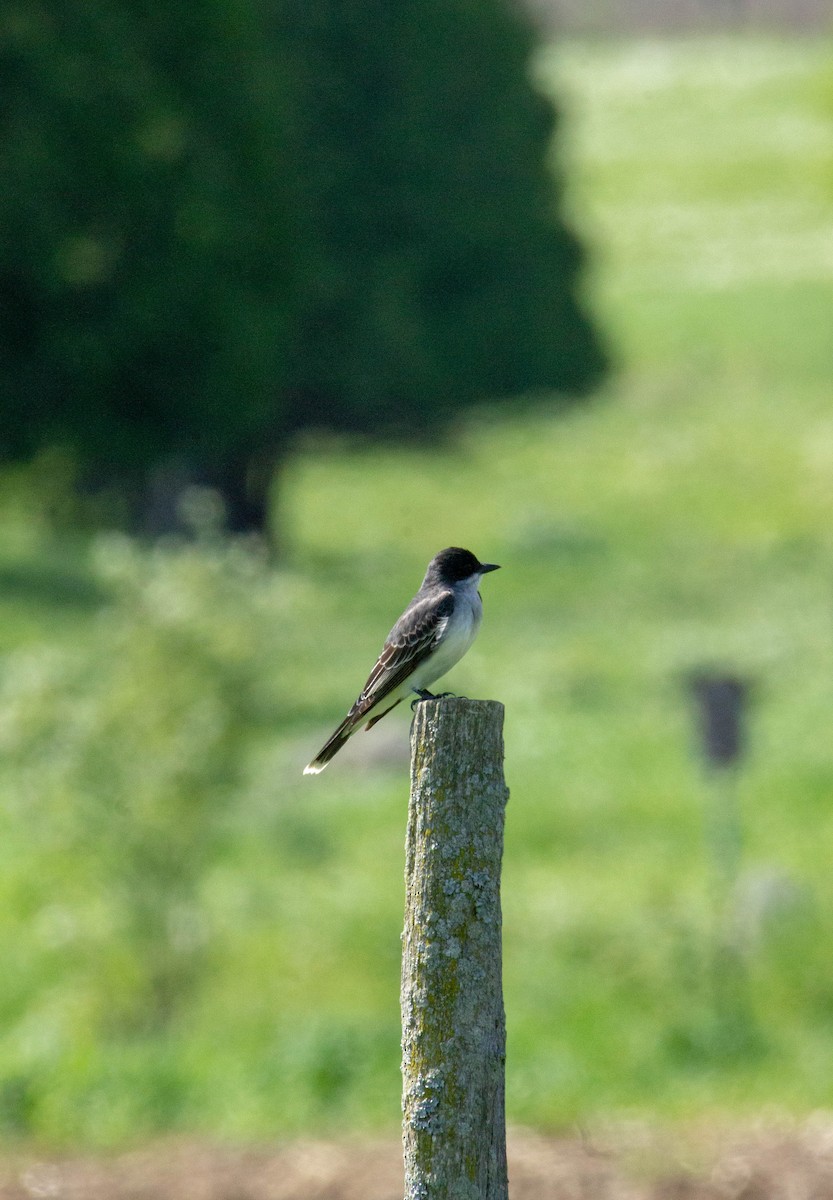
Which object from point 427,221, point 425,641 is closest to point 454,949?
point 425,641

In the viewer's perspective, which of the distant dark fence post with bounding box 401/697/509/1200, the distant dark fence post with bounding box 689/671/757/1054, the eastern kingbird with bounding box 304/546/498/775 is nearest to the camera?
the distant dark fence post with bounding box 401/697/509/1200

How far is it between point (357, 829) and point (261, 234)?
48.8 feet

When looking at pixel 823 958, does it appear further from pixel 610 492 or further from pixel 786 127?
pixel 786 127

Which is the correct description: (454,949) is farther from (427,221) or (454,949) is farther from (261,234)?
(427,221)

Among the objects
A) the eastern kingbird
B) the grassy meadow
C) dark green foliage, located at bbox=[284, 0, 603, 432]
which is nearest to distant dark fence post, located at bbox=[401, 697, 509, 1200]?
the eastern kingbird

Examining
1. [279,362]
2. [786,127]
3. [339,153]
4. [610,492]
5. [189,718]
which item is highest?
[786,127]

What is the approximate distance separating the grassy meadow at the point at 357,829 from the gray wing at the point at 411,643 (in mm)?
6282

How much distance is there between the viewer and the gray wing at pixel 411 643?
298 inches

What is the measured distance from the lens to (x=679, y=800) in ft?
71.4

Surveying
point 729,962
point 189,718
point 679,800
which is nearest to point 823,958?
point 729,962

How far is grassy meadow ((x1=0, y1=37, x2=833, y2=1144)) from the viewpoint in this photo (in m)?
14.3

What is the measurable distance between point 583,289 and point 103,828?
29509 mm

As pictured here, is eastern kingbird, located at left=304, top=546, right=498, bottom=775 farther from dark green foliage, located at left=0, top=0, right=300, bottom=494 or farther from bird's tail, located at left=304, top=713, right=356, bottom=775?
dark green foliage, located at left=0, top=0, right=300, bottom=494

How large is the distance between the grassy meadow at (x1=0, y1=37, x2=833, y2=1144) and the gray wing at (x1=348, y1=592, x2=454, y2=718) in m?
6.28
